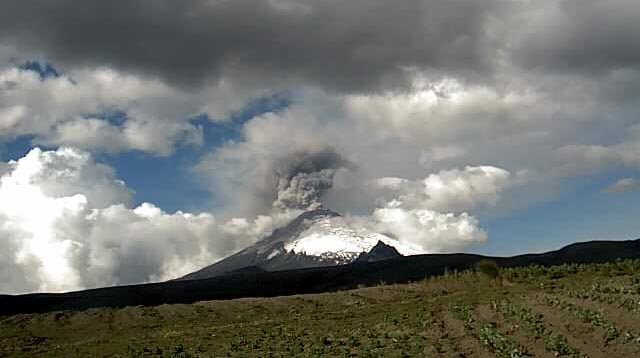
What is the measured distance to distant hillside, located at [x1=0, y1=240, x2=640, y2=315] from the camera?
99.8 metres

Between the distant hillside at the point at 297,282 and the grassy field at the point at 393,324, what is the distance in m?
33.4

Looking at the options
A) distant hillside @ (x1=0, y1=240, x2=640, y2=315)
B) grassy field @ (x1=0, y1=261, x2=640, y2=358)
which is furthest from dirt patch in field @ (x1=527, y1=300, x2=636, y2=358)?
distant hillside @ (x1=0, y1=240, x2=640, y2=315)

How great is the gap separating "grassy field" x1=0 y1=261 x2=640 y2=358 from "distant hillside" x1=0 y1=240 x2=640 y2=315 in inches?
1315

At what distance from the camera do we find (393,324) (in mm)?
39875

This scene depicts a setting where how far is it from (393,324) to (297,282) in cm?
8226

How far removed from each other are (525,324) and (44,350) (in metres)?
31.7

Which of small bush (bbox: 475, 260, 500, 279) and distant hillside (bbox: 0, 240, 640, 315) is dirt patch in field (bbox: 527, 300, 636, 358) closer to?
small bush (bbox: 475, 260, 500, 279)

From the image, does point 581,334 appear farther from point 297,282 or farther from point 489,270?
point 297,282

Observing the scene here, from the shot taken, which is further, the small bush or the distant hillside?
the distant hillside

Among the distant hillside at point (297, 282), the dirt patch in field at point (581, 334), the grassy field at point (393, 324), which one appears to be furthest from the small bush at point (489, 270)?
the distant hillside at point (297, 282)

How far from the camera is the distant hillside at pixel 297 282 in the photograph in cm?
9975

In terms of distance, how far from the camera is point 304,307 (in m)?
59.1

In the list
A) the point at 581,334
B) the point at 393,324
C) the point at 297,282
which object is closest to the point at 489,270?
the point at 393,324

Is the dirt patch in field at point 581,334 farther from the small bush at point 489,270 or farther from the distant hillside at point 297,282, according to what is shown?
the distant hillside at point 297,282
